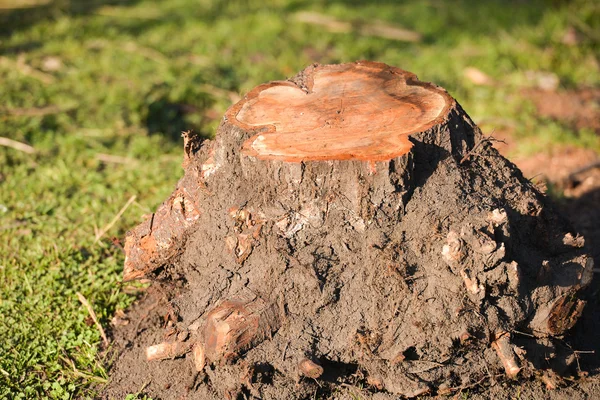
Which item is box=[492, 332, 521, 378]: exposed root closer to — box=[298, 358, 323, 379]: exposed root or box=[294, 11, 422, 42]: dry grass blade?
box=[298, 358, 323, 379]: exposed root

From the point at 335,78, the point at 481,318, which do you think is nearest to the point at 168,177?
the point at 335,78

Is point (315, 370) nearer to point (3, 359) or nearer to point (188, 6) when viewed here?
point (3, 359)

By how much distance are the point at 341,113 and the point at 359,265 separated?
2.44 ft

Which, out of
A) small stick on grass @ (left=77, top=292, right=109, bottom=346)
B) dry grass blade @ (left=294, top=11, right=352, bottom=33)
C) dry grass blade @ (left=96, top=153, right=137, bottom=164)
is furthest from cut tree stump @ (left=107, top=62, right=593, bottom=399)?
dry grass blade @ (left=294, top=11, right=352, bottom=33)

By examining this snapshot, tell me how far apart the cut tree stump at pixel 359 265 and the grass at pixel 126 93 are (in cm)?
77

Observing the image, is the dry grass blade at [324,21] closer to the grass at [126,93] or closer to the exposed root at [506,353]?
the grass at [126,93]

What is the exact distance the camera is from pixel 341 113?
3.08 m

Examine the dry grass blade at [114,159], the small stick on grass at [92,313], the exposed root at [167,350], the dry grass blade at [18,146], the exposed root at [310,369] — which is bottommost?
the dry grass blade at [114,159]

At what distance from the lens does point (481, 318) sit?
2.79 metres

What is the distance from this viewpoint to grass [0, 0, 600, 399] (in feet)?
11.6

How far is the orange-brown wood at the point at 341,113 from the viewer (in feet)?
9.30

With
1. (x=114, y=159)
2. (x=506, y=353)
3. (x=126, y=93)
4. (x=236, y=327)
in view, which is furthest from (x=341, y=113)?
(x=126, y=93)

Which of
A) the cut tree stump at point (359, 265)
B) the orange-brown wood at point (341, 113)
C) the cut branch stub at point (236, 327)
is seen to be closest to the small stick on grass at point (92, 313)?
the cut tree stump at point (359, 265)

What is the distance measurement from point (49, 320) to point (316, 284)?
159cm
